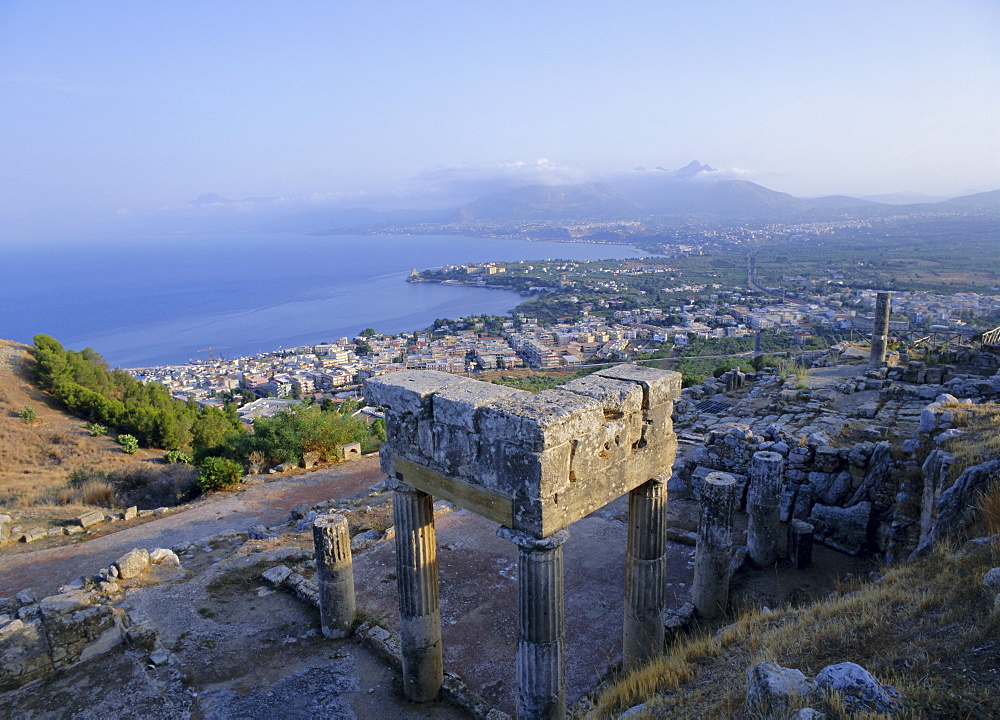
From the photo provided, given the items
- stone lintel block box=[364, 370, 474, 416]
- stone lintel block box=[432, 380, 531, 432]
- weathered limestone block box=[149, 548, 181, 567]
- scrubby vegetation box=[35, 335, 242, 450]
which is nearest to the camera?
stone lintel block box=[432, 380, 531, 432]

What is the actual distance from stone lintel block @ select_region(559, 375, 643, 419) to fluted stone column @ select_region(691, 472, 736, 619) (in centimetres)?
322

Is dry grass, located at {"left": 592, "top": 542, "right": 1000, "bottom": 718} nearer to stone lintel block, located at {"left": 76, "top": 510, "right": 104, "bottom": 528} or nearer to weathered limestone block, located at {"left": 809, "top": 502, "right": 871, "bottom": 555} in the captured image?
weathered limestone block, located at {"left": 809, "top": 502, "right": 871, "bottom": 555}

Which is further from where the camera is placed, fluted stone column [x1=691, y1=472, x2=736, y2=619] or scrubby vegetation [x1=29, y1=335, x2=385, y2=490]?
scrubby vegetation [x1=29, y1=335, x2=385, y2=490]

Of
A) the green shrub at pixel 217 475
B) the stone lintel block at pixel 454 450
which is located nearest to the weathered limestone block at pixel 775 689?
the stone lintel block at pixel 454 450

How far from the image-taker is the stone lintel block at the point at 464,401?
562 cm

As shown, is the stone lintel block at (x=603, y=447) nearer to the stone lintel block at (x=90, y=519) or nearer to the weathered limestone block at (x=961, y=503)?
the weathered limestone block at (x=961, y=503)

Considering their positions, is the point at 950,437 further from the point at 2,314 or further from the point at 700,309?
the point at 2,314

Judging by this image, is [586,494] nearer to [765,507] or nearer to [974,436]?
[765,507]

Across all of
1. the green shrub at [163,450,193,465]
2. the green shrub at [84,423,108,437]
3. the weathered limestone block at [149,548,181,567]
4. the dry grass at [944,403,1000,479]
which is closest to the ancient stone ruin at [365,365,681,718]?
the dry grass at [944,403,1000,479]

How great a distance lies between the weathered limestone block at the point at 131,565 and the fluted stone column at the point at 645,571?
8.91 meters

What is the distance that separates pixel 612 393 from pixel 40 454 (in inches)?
921

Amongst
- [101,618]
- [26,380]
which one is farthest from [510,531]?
[26,380]

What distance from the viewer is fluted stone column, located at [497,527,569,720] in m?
5.40

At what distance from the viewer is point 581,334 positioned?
55.7 m
